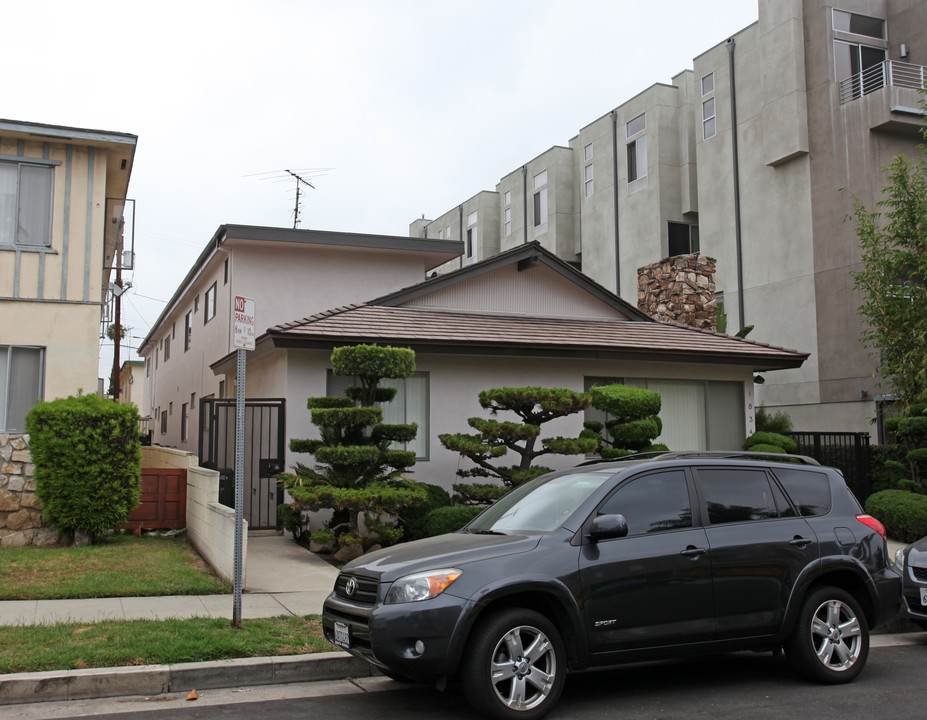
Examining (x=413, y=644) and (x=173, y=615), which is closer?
(x=413, y=644)

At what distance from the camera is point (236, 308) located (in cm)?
784

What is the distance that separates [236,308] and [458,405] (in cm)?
799

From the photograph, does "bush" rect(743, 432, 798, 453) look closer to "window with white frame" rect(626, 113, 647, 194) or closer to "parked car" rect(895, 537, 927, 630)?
"parked car" rect(895, 537, 927, 630)

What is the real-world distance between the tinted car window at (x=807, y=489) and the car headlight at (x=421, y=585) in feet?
9.99

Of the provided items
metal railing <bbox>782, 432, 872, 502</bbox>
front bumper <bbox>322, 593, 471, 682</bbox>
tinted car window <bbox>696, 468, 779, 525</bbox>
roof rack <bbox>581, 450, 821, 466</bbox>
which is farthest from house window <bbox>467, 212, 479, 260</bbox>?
front bumper <bbox>322, 593, 471, 682</bbox>

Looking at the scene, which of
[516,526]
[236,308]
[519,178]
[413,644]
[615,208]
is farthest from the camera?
[519,178]

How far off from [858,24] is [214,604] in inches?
991

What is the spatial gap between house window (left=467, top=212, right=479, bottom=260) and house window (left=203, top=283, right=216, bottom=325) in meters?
25.3

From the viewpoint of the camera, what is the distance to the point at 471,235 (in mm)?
47719

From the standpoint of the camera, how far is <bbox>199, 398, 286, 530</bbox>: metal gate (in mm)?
14289

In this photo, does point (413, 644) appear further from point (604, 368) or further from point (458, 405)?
point (604, 368)

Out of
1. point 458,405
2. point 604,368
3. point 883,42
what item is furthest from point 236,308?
point 883,42

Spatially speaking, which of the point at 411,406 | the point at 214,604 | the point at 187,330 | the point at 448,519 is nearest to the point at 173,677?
the point at 214,604

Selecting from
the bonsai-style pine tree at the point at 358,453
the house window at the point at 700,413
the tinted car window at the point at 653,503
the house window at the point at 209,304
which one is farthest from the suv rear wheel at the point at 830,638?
the house window at the point at 209,304
